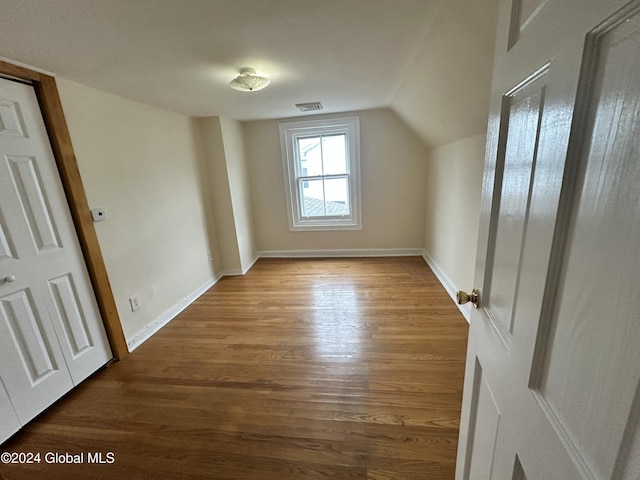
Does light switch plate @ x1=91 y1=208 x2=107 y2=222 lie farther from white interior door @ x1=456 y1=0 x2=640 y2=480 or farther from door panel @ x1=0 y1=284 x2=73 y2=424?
white interior door @ x1=456 y1=0 x2=640 y2=480

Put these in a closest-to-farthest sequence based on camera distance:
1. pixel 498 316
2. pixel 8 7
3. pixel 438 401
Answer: pixel 498 316 < pixel 8 7 < pixel 438 401

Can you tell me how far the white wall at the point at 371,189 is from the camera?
3635mm

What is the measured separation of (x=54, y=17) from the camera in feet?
3.74

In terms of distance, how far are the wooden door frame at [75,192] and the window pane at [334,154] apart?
2829 millimetres

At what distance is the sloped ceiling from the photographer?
46.4 inches

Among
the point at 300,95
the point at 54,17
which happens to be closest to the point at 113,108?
the point at 54,17

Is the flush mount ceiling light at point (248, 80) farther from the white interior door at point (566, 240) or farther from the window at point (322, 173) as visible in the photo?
the window at point (322, 173)

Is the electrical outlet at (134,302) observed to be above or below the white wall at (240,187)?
below

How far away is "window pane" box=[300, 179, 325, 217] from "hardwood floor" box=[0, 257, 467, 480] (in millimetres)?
1813

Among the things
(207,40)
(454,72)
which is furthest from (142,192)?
(454,72)

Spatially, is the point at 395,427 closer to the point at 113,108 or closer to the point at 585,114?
the point at 585,114

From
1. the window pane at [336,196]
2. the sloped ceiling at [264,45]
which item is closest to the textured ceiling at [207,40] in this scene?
the sloped ceiling at [264,45]

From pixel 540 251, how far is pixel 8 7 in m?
2.00

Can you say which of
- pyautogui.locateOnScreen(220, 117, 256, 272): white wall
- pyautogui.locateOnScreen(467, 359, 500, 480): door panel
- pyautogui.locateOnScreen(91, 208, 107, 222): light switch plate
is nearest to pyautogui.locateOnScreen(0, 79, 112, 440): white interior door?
pyautogui.locateOnScreen(91, 208, 107, 222): light switch plate
